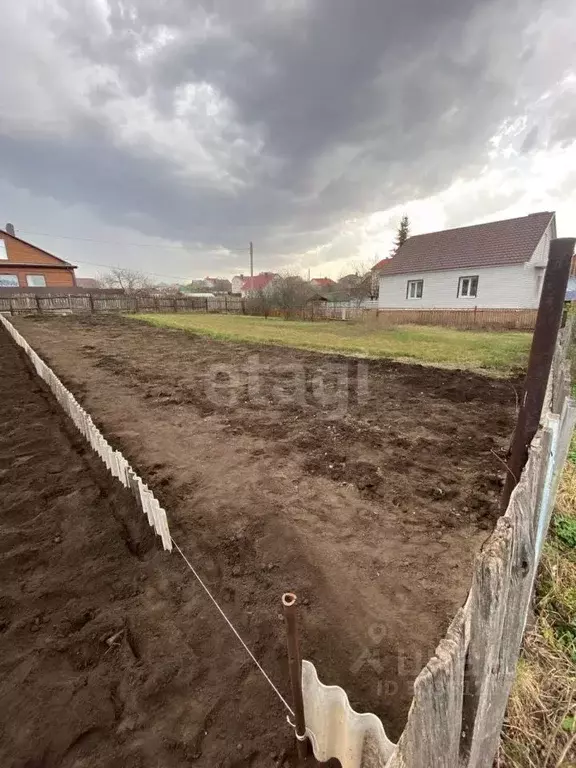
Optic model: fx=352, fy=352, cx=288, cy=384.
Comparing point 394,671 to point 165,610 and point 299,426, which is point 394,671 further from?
point 299,426

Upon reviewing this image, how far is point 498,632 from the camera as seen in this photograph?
1.18 metres

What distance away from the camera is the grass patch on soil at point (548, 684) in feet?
5.16

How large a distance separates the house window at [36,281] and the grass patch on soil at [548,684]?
44.4 meters

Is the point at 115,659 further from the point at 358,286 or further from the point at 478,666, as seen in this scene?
the point at 358,286

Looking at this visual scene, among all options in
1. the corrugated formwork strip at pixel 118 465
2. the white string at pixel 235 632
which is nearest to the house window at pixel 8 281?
the corrugated formwork strip at pixel 118 465

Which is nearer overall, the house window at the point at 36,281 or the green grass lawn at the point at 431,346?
the green grass lawn at the point at 431,346

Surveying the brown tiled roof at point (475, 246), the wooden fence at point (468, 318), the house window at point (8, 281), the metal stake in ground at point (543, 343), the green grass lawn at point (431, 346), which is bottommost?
the green grass lawn at point (431, 346)

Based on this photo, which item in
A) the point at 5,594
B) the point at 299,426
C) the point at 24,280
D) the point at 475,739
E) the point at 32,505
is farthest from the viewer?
the point at 24,280

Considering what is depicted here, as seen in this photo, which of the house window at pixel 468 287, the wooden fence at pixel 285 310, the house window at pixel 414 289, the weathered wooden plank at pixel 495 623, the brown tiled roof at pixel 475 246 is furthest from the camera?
the house window at pixel 414 289

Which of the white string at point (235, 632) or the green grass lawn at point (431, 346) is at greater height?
the green grass lawn at point (431, 346)

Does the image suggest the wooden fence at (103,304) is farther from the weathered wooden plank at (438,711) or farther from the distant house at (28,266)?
the weathered wooden plank at (438,711)

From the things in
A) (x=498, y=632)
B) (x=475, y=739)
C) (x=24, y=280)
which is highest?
(x=24, y=280)

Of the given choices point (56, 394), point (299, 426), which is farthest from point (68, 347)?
point (299, 426)

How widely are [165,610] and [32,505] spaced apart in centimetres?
213
